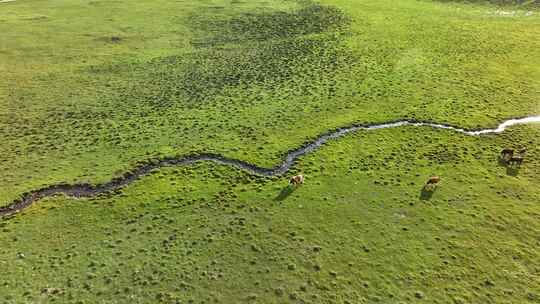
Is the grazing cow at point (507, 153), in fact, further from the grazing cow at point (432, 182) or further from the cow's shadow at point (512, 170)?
the grazing cow at point (432, 182)

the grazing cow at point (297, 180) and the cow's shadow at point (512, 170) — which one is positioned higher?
the cow's shadow at point (512, 170)

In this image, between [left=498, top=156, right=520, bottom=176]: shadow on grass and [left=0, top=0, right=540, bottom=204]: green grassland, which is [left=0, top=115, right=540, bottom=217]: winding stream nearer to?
[left=0, top=0, right=540, bottom=204]: green grassland

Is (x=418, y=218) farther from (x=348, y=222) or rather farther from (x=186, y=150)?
(x=186, y=150)

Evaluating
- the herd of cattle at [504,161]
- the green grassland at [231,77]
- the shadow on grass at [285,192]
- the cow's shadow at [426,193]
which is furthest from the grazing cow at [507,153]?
the shadow on grass at [285,192]

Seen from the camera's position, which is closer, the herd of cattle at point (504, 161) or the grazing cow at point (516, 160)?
the herd of cattle at point (504, 161)

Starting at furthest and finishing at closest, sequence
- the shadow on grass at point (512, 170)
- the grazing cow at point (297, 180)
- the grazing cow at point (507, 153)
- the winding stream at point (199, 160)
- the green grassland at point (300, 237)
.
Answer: the grazing cow at point (507, 153) < the shadow on grass at point (512, 170) < the grazing cow at point (297, 180) < the winding stream at point (199, 160) < the green grassland at point (300, 237)

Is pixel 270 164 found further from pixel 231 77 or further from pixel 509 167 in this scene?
pixel 509 167

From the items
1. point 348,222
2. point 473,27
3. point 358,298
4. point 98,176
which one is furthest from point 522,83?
point 98,176

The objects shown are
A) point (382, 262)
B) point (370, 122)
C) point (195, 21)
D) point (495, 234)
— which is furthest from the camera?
point (195, 21)
